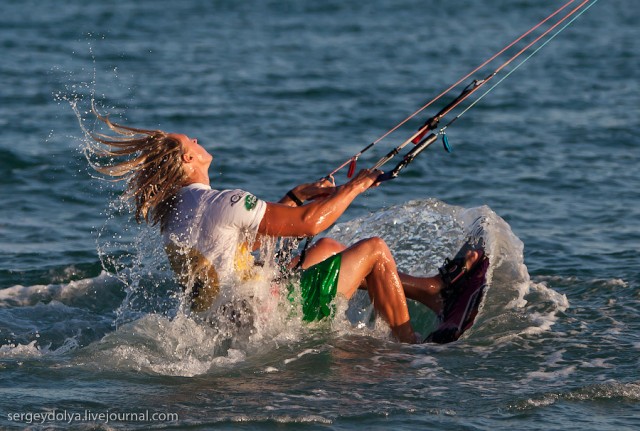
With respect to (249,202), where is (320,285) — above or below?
below

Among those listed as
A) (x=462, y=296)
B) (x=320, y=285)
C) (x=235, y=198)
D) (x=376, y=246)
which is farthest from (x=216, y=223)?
(x=462, y=296)

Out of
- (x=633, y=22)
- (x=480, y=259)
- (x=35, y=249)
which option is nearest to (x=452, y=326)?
(x=480, y=259)

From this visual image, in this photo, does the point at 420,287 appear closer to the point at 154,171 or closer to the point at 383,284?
the point at 383,284

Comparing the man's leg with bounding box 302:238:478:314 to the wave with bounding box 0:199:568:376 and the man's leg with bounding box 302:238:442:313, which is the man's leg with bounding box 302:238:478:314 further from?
the wave with bounding box 0:199:568:376

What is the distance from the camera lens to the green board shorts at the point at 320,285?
23.8ft

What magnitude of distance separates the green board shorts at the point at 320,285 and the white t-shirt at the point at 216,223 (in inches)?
19.7

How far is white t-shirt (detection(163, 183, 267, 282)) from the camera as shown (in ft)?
22.4

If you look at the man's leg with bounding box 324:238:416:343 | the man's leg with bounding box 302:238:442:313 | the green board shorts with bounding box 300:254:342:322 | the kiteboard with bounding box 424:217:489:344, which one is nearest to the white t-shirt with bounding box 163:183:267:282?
the green board shorts with bounding box 300:254:342:322

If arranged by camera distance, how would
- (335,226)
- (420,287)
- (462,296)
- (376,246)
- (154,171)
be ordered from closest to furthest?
(154,171) → (376,246) → (462,296) → (420,287) → (335,226)

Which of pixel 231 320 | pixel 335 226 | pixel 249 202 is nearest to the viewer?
pixel 249 202

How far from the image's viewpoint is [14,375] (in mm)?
6738

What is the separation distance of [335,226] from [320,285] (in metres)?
2.17

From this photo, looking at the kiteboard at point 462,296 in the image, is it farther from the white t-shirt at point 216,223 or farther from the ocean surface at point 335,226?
the white t-shirt at point 216,223

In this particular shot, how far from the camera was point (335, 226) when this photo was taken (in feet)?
30.8
